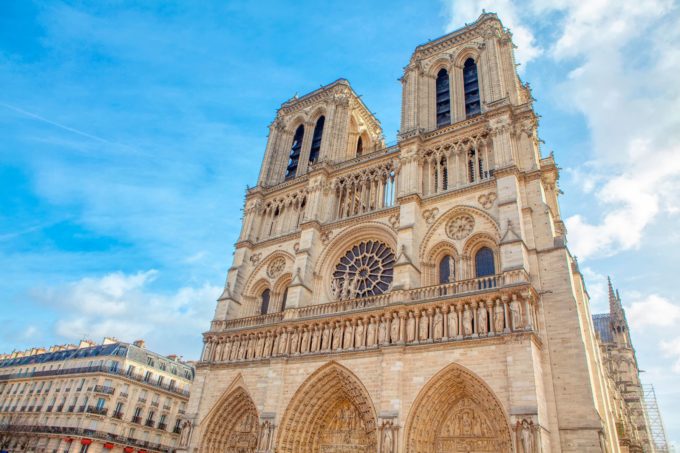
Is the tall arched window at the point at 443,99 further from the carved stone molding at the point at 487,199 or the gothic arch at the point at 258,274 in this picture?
the gothic arch at the point at 258,274

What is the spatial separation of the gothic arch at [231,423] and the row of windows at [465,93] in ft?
45.3

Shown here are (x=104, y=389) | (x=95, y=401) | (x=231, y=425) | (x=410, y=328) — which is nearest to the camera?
(x=410, y=328)

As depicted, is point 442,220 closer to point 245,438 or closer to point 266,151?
point 245,438

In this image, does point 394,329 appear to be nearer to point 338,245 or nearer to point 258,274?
point 338,245

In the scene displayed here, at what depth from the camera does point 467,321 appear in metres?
13.9

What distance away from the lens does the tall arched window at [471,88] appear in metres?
20.7

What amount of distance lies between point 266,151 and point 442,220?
1248 centimetres

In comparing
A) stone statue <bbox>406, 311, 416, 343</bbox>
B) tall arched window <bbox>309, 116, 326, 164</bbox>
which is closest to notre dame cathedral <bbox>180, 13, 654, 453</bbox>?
stone statue <bbox>406, 311, 416, 343</bbox>

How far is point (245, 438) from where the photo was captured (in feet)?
56.7

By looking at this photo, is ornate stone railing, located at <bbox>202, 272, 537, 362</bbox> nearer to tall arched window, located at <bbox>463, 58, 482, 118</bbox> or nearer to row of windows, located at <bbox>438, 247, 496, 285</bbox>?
row of windows, located at <bbox>438, 247, 496, 285</bbox>

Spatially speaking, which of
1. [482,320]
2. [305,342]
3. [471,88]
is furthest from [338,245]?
[471,88]

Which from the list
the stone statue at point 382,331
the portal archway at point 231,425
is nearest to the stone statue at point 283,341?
the portal archway at point 231,425

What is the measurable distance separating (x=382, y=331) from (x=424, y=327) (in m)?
1.44

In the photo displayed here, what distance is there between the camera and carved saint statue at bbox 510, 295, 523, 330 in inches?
505
